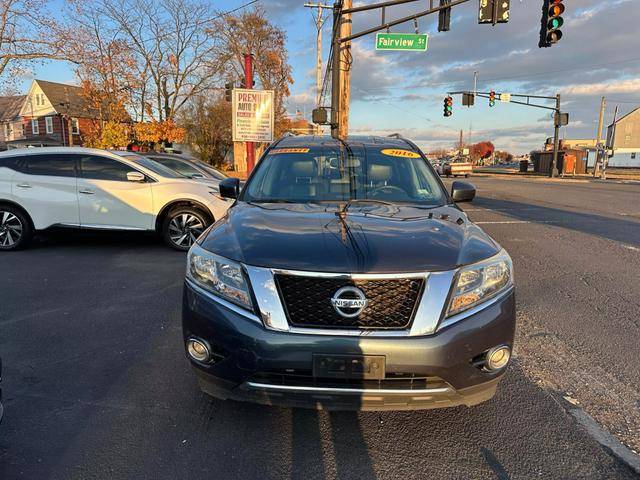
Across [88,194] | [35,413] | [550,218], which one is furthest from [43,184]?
[550,218]

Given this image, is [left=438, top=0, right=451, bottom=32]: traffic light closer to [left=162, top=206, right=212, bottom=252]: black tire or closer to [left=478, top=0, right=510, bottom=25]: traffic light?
[left=478, top=0, right=510, bottom=25]: traffic light

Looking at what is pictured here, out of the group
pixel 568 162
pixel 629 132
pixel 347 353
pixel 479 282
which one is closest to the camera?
pixel 347 353

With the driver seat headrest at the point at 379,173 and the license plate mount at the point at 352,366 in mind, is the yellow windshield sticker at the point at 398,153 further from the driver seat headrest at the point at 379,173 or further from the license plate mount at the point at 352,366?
the license plate mount at the point at 352,366

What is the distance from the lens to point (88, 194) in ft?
25.9

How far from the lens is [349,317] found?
241cm

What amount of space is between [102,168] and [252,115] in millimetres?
8607

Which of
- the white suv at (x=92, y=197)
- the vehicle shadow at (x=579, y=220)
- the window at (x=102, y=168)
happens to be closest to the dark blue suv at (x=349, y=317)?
the white suv at (x=92, y=197)

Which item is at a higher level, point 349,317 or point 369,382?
point 349,317

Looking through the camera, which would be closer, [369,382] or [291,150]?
[369,382]

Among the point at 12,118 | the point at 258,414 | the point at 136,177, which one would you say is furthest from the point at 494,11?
the point at 12,118

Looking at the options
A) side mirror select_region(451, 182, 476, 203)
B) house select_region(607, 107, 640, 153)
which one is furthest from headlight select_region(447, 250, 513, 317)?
house select_region(607, 107, 640, 153)

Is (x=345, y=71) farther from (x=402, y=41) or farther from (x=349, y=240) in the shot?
(x=349, y=240)

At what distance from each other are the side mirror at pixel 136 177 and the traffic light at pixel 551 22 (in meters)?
12.8

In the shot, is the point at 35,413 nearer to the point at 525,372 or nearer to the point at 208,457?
the point at 208,457
